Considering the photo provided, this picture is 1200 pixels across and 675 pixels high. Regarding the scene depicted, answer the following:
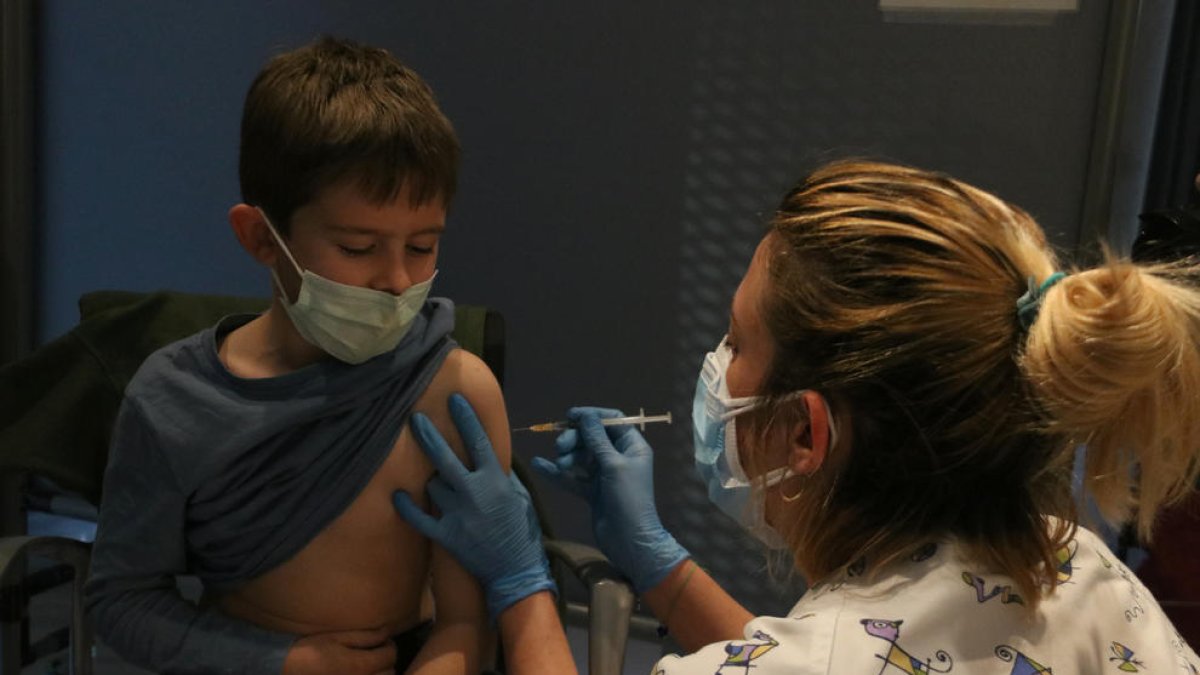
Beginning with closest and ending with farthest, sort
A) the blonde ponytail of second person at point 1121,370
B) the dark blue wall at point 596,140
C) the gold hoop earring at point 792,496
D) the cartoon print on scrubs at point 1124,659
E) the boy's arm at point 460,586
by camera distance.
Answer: the blonde ponytail of second person at point 1121,370
the cartoon print on scrubs at point 1124,659
the gold hoop earring at point 792,496
the boy's arm at point 460,586
the dark blue wall at point 596,140

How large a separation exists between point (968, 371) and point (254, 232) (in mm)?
Answer: 971

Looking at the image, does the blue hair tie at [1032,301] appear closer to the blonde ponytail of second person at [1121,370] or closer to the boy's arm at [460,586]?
the blonde ponytail of second person at [1121,370]

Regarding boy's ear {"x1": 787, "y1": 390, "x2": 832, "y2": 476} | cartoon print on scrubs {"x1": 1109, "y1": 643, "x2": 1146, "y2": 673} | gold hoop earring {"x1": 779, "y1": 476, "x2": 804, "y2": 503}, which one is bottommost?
cartoon print on scrubs {"x1": 1109, "y1": 643, "x2": 1146, "y2": 673}

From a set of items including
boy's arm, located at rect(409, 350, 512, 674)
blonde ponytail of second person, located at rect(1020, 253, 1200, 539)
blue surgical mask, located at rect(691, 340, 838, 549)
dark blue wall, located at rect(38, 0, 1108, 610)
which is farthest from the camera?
dark blue wall, located at rect(38, 0, 1108, 610)

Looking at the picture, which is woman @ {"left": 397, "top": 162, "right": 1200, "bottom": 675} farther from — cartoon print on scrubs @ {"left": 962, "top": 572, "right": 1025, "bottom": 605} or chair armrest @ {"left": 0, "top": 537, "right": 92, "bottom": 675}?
chair armrest @ {"left": 0, "top": 537, "right": 92, "bottom": 675}

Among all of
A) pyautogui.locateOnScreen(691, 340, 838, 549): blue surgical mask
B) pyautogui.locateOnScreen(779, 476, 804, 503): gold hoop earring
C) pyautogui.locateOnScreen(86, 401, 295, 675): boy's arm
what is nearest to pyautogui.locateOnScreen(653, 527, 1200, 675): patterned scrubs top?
pyautogui.locateOnScreen(779, 476, 804, 503): gold hoop earring

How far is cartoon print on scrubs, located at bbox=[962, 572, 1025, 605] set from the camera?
1.00 meters

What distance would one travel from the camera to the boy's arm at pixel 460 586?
1.52m

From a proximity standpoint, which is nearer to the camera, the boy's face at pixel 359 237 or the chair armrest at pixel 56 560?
the boy's face at pixel 359 237

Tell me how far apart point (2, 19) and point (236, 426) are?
186 cm

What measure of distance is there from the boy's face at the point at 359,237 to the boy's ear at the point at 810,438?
23.4 inches

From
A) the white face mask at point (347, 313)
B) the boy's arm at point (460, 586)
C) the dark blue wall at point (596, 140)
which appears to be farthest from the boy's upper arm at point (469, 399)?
the dark blue wall at point (596, 140)

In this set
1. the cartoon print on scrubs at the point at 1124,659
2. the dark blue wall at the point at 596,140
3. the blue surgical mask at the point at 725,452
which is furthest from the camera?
the dark blue wall at the point at 596,140

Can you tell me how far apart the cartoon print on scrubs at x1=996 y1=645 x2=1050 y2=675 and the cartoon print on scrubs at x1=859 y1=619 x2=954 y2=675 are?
2.2 inches
